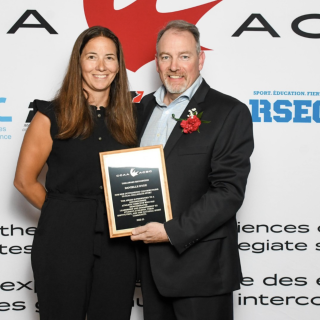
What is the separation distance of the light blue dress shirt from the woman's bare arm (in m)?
0.49

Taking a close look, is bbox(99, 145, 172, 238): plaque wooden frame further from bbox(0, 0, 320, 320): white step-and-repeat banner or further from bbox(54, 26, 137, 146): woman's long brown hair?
bbox(0, 0, 320, 320): white step-and-repeat banner

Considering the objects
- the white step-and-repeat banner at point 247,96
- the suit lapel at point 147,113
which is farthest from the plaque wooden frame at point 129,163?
the white step-and-repeat banner at point 247,96

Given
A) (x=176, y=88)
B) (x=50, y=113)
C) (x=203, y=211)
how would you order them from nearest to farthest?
1. (x=203, y=211)
2. (x=50, y=113)
3. (x=176, y=88)

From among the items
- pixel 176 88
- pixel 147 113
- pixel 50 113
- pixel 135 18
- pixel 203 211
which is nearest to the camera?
pixel 203 211

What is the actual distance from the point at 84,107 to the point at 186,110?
51 cm

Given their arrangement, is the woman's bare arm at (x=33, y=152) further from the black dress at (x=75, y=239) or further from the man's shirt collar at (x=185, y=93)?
the man's shirt collar at (x=185, y=93)

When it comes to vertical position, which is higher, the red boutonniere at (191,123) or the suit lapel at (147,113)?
the suit lapel at (147,113)

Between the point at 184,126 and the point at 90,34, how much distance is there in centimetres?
67

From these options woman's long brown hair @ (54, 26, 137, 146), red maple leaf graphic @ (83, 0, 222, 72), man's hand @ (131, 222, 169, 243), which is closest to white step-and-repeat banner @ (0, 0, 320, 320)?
red maple leaf graphic @ (83, 0, 222, 72)

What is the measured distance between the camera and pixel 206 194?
1904 mm

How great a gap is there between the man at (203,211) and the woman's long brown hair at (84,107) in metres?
0.18

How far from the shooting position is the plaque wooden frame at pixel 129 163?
1.85 m

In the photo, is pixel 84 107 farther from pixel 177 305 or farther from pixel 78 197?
pixel 177 305

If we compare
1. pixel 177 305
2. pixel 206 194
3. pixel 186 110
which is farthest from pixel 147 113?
pixel 177 305
